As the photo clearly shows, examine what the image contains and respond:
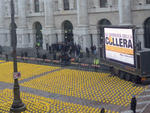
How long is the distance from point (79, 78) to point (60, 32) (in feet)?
73.2

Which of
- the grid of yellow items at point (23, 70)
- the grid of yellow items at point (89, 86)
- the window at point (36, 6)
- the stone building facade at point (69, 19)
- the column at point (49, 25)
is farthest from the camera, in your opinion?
the window at point (36, 6)

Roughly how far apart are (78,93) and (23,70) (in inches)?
547

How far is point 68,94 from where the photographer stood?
22.8 m

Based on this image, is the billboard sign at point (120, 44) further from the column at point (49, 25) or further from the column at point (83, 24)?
the column at point (49, 25)

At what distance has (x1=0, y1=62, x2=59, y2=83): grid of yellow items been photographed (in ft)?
102

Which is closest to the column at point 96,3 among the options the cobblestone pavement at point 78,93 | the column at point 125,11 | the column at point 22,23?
the column at point 125,11

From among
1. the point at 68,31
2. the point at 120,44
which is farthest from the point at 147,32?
the point at 68,31

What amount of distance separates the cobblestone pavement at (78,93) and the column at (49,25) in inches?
767

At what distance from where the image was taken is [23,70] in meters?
34.5

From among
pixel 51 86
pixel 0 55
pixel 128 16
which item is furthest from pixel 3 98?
pixel 0 55

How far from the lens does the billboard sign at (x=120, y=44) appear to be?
2425 centimetres

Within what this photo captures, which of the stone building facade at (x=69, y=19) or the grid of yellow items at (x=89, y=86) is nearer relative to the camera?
the grid of yellow items at (x=89, y=86)

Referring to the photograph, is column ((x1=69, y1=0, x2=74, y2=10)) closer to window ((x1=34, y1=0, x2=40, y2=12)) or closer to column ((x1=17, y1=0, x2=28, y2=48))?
window ((x1=34, y1=0, x2=40, y2=12))

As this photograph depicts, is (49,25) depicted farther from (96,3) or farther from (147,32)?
(147,32)
